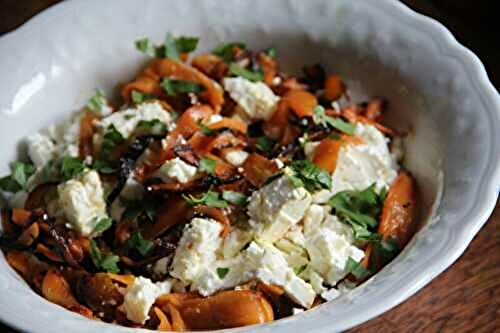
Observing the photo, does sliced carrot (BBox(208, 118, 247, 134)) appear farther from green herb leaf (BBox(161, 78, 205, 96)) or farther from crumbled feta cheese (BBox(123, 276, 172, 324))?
crumbled feta cheese (BBox(123, 276, 172, 324))

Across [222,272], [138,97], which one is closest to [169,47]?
[138,97]

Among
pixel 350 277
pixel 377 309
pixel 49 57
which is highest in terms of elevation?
pixel 49 57

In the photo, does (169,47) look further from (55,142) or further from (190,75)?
(55,142)

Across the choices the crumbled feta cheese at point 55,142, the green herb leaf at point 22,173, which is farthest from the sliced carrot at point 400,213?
the green herb leaf at point 22,173

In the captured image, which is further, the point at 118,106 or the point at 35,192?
the point at 118,106

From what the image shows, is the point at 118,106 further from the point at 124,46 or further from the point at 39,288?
the point at 39,288

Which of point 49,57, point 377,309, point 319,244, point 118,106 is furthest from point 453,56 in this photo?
point 49,57
